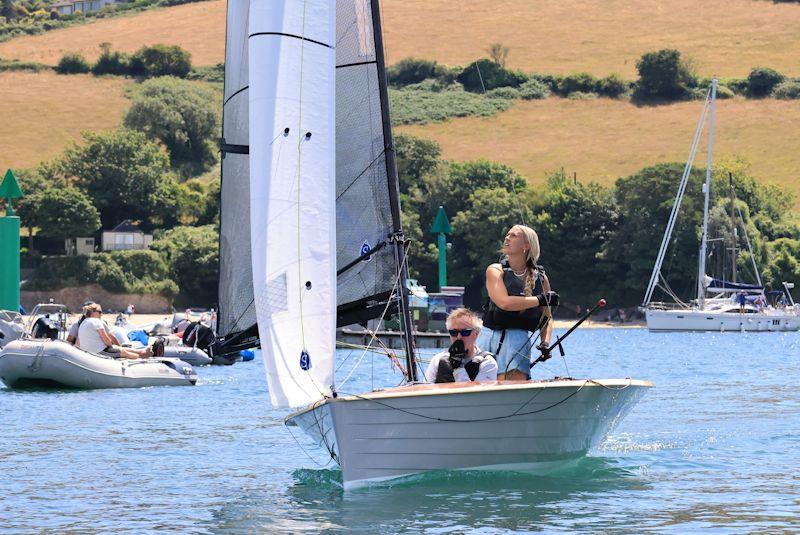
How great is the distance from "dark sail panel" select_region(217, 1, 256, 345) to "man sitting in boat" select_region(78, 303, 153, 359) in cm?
996

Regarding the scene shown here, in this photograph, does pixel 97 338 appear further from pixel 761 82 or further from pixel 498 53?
pixel 498 53

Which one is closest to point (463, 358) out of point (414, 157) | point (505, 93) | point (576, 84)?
point (414, 157)

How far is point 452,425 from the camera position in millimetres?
15328

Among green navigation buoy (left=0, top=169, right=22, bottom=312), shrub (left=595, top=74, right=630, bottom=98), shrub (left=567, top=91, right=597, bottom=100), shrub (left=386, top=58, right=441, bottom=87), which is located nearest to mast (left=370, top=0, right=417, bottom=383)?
green navigation buoy (left=0, top=169, right=22, bottom=312)

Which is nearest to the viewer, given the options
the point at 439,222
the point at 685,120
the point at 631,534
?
the point at 631,534

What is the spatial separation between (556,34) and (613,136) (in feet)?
113

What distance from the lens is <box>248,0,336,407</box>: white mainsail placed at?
50.4 ft

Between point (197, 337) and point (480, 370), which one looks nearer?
point (480, 370)

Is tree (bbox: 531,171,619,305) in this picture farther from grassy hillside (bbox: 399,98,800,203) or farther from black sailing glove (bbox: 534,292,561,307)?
black sailing glove (bbox: 534,292,561,307)

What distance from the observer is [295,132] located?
1573 centimetres

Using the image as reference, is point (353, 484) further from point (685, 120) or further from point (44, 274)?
point (685, 120)

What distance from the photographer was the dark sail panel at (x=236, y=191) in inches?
814

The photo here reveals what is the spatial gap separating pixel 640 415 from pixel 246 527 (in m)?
13.1

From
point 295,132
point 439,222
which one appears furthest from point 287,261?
point 439,222
